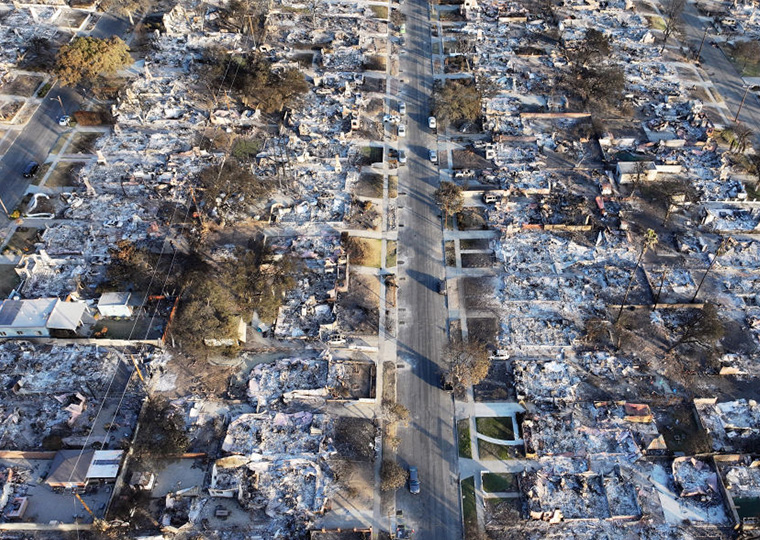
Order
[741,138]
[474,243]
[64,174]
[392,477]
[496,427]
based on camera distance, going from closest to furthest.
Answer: [392,477]
[496,427]
[474,243]
[64,174]
[741,138]

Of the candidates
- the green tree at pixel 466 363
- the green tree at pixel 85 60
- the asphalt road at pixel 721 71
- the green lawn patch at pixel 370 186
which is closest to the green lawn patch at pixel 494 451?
the green tree at pixel 466 363

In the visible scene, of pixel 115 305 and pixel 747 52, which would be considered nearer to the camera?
pixel 115 305

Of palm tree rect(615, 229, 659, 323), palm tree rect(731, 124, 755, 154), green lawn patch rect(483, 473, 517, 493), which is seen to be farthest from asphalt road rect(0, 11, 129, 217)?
palm tree rect(731, 124, 755, 154)

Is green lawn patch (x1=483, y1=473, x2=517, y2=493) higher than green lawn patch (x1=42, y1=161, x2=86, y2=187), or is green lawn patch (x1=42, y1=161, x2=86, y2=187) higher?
green lawn patch (x1=42, y1=161, x2=86, y2=187)

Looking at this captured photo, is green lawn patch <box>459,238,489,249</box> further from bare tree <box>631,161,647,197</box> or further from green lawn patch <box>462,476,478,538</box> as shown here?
green lawn patch <box>462,476,478,538</box>

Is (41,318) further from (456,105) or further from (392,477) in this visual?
(456,105)

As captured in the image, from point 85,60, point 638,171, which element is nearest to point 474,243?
point 638,171

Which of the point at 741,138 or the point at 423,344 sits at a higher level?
the point at 741,138
